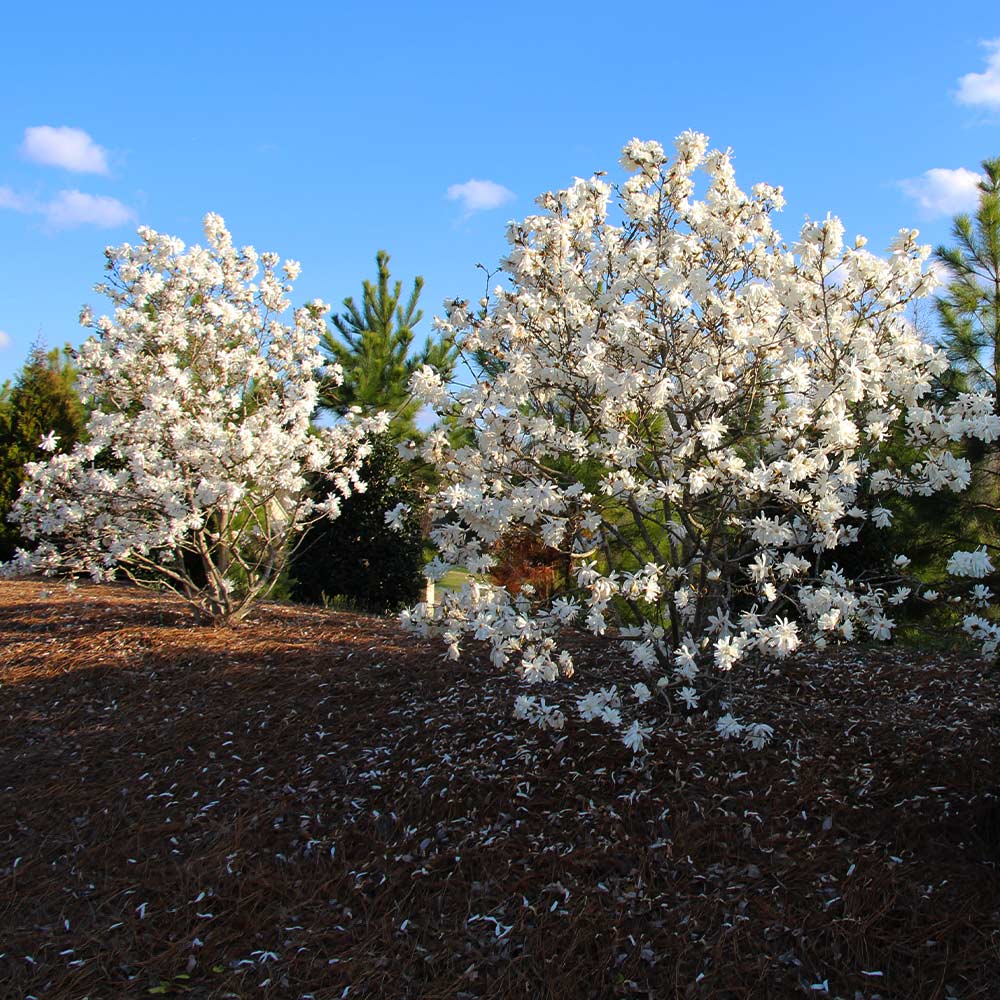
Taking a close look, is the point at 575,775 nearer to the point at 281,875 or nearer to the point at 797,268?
the point at 281,875

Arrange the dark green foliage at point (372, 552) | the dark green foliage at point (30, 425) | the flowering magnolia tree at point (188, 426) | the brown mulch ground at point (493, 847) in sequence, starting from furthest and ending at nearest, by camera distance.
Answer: the dark green foliage at point (30, 425) < the dark green foliage at point (372, 552) < the flowering magnolia tree at point (188, 426) < the brown mulch ground at point (493, 847)

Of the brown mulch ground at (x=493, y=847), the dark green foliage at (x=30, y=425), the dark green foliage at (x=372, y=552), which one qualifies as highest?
the dark green foliage at (x=30, y=425)

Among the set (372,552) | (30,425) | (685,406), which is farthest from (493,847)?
(30,425)

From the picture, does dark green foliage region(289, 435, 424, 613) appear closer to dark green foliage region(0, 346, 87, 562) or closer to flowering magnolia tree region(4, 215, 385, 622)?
flowering magnolia tree region(4, 215, 385, 622)

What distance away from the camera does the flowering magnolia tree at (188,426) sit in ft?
23.2

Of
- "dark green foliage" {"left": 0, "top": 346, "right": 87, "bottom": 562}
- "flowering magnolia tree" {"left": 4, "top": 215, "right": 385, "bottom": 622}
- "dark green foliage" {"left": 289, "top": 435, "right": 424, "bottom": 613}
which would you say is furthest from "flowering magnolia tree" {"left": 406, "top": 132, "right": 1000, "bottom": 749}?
"dark green foliage" {"left": 0, "top": 346, "right": 87, "bottom": 562}

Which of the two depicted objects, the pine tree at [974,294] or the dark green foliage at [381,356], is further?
the dark green foliage at [381,356]

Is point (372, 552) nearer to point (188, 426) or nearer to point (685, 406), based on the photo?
point (188, 426)

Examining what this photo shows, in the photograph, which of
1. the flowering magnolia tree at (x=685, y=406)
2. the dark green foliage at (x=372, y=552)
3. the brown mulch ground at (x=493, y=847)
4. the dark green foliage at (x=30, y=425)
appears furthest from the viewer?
the dark green foliage at (x=30, y=425)

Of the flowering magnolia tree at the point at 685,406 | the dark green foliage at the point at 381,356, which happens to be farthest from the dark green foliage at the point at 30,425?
the flowering magnolia tree at the point at 685,406

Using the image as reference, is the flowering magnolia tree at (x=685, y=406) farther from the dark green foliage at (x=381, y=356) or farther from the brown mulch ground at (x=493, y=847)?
the dark green foliage at (x=381, y=356)

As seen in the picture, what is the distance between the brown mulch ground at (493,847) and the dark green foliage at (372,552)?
16.3 feet

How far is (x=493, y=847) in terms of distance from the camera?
3.66 metres

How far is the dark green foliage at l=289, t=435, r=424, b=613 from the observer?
10773 millimetres
